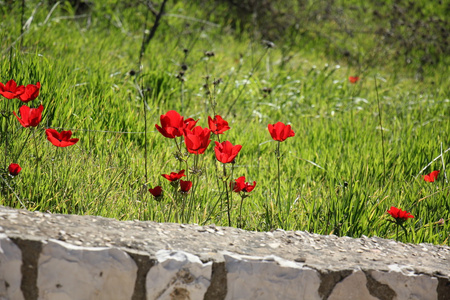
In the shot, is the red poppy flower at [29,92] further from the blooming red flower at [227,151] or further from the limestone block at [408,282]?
the limestone block at [408,282]

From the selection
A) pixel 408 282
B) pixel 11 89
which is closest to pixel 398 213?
pixel 408 282

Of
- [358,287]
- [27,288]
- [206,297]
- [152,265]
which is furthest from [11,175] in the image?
[358,287]

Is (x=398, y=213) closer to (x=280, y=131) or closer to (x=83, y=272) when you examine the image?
(x=280, y=131)

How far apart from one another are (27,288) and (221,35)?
3.98 metres

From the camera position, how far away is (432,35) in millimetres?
5520

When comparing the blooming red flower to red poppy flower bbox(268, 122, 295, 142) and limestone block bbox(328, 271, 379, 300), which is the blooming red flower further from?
limestone block bbox(328, 271, 379, 300)

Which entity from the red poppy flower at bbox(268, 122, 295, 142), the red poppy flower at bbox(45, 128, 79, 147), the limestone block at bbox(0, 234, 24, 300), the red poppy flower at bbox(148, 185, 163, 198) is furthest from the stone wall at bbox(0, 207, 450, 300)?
the red poppy flower at bbox(268, 122, 295, 142)

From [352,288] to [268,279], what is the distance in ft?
0.86

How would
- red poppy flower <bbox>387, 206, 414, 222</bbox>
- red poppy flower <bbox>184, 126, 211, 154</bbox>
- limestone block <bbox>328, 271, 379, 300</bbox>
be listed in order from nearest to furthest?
limestone block <bbox>328, 271, 379, 300</bbox>, red poppy flower <bbox>184, 126, 211, 154</bbox>, red poppy flower <bbox>387, 206, 414, 222</bbox>

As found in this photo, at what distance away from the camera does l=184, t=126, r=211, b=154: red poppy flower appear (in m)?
1.56

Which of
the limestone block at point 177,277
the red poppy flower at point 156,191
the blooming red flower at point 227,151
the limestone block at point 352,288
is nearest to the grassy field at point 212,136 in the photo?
the red poppy flower at point 156,191

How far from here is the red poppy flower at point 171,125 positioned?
1.64 m

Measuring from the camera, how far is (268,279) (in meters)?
1.37

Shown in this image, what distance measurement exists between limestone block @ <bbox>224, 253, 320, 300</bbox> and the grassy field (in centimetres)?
41
